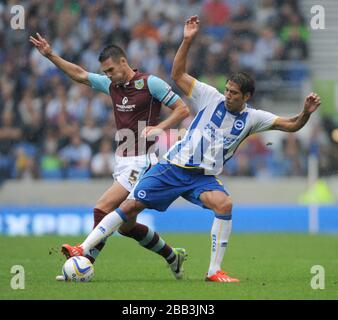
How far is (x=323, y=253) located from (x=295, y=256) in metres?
0.64

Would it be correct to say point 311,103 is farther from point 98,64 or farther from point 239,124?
point 98,64

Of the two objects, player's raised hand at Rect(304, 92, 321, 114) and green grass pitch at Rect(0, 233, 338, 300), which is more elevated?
player's raised hand at Rect(304, 92, 321, 114)

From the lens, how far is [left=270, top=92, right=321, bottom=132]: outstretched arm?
31.6 feet

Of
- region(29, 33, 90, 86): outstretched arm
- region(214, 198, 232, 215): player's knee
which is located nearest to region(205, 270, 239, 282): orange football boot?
region(214, 198, 232, 215): player's knee

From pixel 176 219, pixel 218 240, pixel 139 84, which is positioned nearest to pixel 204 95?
pixel 139 84

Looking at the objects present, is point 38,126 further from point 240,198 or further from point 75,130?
point 240,198

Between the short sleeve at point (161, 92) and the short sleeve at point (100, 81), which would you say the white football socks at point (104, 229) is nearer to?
the short sleeve at point (161, 92)

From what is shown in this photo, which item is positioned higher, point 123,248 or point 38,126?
point 38,126

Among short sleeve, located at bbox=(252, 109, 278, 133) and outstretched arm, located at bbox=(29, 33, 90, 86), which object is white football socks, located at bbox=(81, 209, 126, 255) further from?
outstretched arm, located at bbox=(29, 33, 90, 86)

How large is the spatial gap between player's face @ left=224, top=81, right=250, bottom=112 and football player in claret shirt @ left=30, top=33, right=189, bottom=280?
59 centimetres

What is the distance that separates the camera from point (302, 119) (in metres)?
9.70

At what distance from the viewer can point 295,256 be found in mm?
13273

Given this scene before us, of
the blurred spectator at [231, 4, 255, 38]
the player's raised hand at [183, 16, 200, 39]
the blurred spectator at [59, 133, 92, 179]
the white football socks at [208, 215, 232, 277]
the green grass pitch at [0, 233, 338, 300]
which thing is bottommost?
the green grass pitch at [0, 233, 338, 300]
